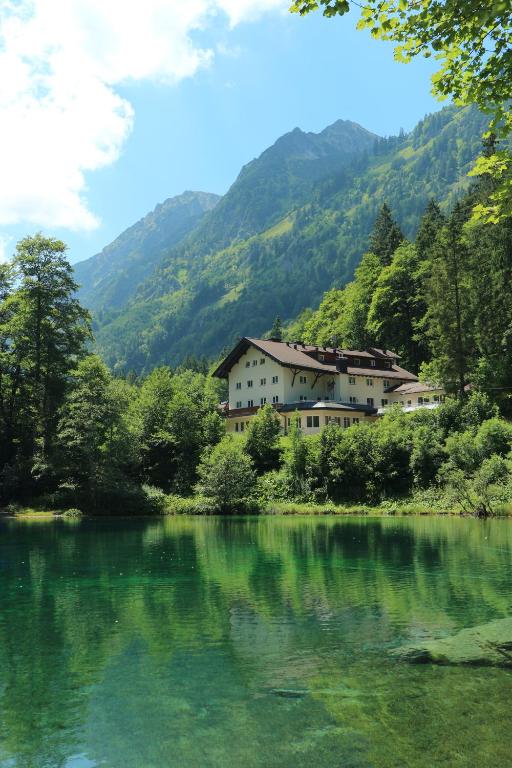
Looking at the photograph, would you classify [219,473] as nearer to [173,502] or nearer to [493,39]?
[173,502]

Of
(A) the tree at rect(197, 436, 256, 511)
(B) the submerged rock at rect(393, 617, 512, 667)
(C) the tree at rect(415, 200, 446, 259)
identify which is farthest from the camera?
(C) the tree at rect(415, 200, 446, 259)

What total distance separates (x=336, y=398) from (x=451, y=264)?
21632 mm

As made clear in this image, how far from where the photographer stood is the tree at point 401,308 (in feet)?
292

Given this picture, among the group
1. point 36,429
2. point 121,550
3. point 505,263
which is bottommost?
point 121,550

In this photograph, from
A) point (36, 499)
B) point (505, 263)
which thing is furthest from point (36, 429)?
point (505, 263)

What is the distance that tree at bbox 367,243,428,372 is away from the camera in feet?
292

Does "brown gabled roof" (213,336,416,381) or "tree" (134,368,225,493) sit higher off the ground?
"brown gabled roof" (213,336,416,381)

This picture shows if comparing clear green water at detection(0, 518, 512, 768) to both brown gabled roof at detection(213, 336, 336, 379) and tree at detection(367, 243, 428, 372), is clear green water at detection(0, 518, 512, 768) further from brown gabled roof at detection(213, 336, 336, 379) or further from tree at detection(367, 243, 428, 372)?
tree at detection(367, 243, 428, 372)

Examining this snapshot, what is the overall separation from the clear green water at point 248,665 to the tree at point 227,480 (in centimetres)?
2886

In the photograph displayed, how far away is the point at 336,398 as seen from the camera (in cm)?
7706

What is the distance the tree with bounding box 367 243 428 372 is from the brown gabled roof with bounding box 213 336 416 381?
7.30 m

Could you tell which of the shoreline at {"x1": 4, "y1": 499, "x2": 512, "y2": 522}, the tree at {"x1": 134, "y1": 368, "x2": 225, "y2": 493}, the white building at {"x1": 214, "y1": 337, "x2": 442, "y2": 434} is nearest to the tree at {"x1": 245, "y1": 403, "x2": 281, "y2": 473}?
the tree at {"x1": 134, "y1": 368, "x2": 225, "y2": 493}

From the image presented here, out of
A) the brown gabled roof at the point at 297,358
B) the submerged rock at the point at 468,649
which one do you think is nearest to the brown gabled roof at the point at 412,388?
the brown gabled roof at the point at 297,358

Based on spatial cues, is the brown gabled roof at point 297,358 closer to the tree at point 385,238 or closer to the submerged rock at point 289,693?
the tree at point 385,238
